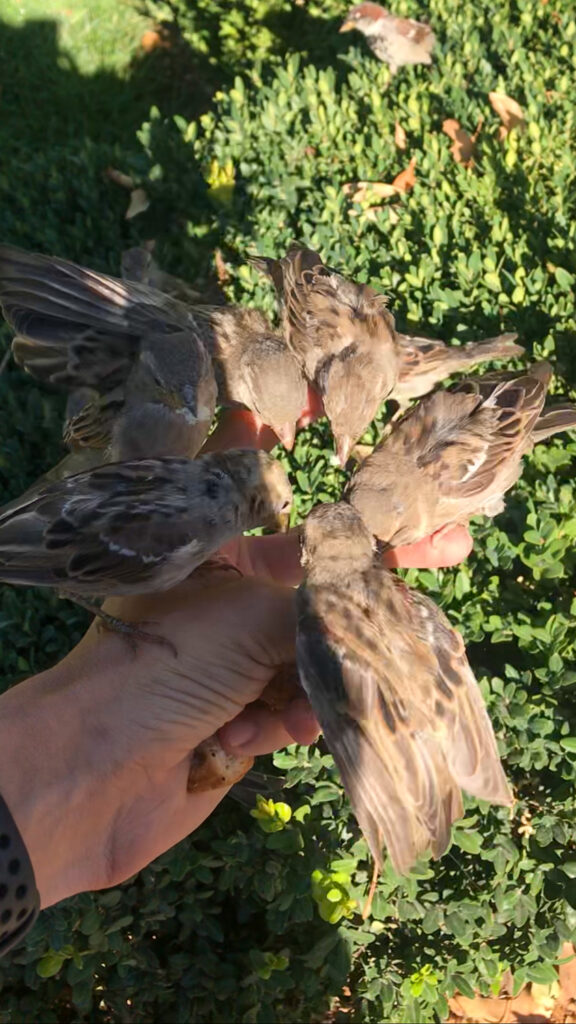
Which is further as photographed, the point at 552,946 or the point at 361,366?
the point at 361,366

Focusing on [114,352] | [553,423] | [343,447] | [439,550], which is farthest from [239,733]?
[114,352]

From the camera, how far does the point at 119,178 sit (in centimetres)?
604

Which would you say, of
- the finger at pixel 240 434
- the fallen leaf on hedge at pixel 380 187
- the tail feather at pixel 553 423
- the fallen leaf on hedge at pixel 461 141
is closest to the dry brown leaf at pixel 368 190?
the fallen leaf on hedge at pixel 380 187

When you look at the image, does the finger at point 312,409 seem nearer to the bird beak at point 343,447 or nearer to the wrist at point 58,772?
the bird beak at point 343,447

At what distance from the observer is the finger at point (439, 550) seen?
3896 mm

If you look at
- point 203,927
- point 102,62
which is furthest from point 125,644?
point 102,62

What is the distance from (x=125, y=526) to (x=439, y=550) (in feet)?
4.37

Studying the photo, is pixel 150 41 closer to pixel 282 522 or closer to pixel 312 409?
pixel 312 409

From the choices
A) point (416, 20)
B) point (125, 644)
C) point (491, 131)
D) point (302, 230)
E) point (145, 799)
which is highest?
point (416, 20)

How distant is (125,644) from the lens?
10.8 feet

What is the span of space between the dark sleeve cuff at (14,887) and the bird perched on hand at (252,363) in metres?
2.20

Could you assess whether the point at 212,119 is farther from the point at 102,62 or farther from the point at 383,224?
the point at 102,62

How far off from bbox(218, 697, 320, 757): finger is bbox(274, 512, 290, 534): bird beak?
2.64ft

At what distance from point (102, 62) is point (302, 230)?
13.9 ft
